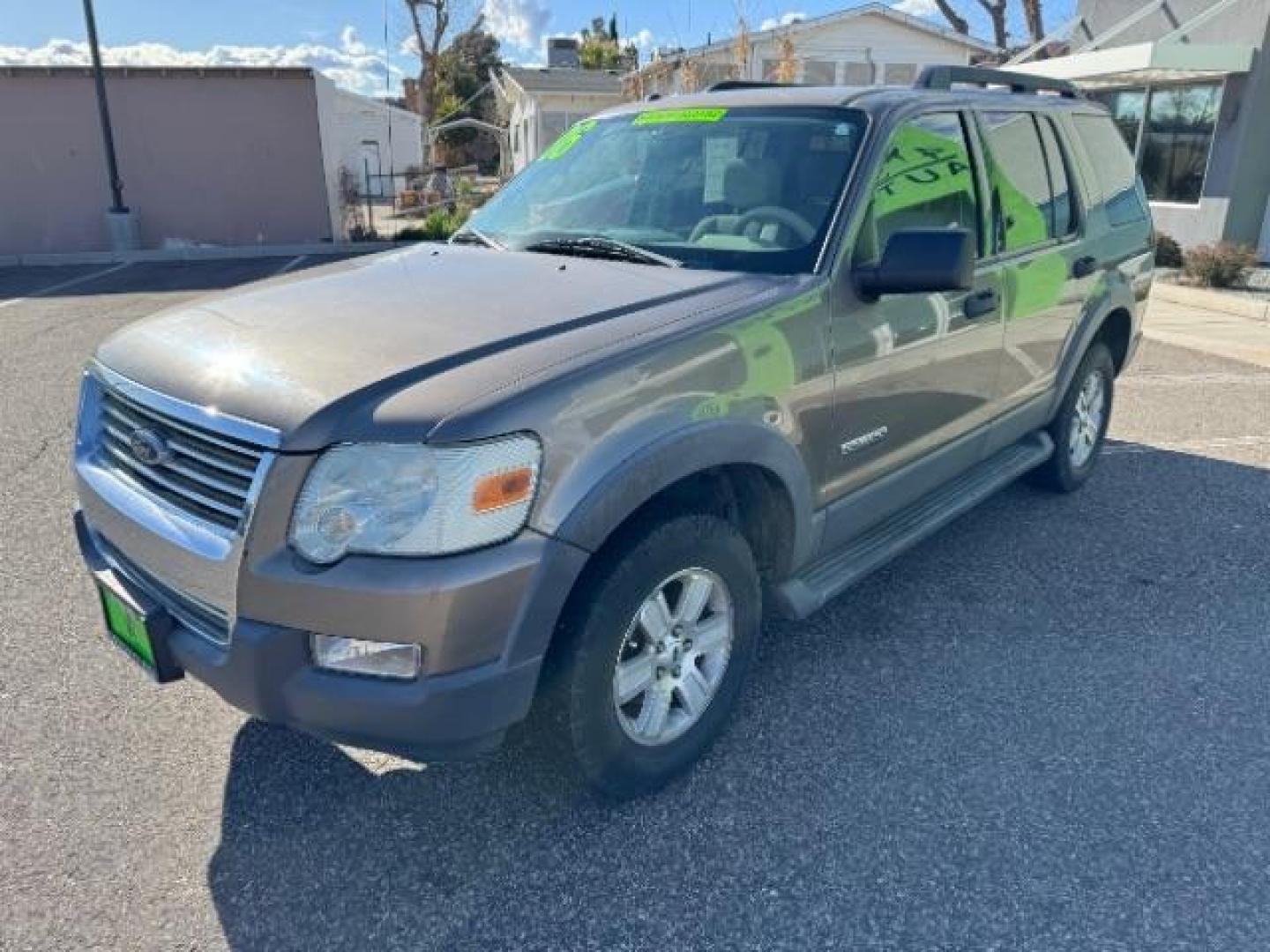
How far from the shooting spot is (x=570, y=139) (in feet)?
13.1

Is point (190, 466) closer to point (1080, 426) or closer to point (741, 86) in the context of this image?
point (741, 86)

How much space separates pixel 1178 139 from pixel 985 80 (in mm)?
11377

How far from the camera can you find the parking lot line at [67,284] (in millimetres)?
12038

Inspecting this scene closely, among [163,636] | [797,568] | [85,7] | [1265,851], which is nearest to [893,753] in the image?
[797,568]

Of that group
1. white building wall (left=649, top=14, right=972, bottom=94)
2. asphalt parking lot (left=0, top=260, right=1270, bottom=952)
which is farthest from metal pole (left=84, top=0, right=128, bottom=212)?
asphalt parking lot (left=0, top=260, right=1270, bottom=952)

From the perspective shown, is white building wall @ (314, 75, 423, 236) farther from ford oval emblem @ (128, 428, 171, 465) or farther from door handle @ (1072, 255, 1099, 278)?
ford oval emblem @ (128, 428, 171, 465)

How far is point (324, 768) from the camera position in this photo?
2764 millimetres

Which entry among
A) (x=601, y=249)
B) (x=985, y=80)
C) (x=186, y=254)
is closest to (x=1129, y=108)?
(x=985, y=80)

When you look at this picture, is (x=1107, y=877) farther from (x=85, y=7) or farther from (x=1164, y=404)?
(x=85, y=7)

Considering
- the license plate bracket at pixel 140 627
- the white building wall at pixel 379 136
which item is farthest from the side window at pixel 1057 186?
the white building wall at pixel 379 136

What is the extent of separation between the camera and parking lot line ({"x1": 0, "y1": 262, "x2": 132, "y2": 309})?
12.0 meters

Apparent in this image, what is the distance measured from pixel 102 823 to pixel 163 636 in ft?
2.29

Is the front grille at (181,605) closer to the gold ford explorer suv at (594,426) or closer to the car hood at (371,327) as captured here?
the gold ford explorer suv at (594,426)

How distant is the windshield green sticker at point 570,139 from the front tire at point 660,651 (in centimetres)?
208
